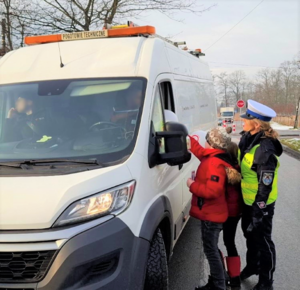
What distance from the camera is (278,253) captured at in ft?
15.6

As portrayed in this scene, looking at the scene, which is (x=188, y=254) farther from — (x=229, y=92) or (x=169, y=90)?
(x=229, y=92)

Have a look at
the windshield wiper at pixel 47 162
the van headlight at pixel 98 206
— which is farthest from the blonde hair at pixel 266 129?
the windshield wiper at pixel 47 162

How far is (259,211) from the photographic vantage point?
337 centimetres

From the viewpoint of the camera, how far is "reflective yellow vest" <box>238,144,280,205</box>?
3.43m

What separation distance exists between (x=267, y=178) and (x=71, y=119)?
1.86m

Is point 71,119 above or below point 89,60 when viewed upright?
below

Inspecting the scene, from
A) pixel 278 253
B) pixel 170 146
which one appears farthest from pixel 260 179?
pixel 278 253

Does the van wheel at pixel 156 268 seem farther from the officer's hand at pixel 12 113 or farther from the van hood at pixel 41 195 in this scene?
the officer's hand at pixel 12 113

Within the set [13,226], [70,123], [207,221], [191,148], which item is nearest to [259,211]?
[207,221]

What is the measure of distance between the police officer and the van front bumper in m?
1.43

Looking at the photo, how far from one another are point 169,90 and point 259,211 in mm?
1552

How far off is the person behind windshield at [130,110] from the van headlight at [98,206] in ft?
2.06

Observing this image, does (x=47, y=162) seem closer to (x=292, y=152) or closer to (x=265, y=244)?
(x=265, y=244)

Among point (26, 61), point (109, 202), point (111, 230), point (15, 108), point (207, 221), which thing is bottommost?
point (207, 221)
